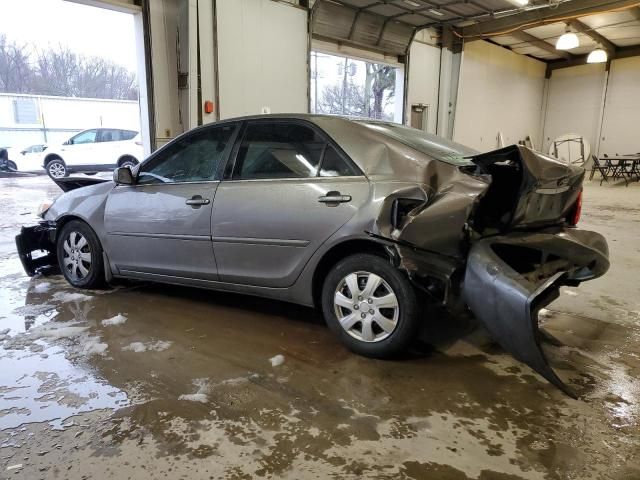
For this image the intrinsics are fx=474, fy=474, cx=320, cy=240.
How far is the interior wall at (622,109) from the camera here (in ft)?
50.3

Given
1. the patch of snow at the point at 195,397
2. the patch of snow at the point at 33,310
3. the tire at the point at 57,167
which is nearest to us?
the patch of snow at the point at 195,397

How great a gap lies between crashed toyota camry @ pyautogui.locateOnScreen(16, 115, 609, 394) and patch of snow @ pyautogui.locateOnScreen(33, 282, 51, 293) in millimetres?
1022

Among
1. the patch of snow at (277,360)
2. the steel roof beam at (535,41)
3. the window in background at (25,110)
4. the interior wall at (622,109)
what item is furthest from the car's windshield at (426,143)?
the window in background at (25,110)

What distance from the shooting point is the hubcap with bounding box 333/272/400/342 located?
251 centimetres

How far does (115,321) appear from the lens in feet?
10.4

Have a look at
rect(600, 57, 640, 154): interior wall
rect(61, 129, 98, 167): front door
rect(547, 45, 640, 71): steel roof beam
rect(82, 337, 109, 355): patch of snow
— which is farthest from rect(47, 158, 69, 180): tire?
rect(600, 57, 640, 154): interior wall

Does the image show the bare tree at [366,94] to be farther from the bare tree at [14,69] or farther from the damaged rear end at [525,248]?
the bare tree at [14,69]

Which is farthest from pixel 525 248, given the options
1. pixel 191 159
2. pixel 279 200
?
pixel 191 159

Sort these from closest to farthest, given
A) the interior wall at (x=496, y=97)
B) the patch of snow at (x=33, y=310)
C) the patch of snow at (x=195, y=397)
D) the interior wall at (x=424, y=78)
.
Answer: the patch of snow at (x=195, y=397), the patch of snow at (x=33, y=310), the interior wall at (x=424, y=78), the interior wall at (x=496, y=97)

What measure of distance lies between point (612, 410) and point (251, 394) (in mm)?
1652

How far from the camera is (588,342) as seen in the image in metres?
2.87

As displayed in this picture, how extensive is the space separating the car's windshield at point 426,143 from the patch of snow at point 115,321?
6.68 ft

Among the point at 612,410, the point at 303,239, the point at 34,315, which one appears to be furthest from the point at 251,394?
the point at 34,315

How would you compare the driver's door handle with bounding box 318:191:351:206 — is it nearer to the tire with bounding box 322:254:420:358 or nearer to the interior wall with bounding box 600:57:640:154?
the tire with bounding box 322:254:420:358
